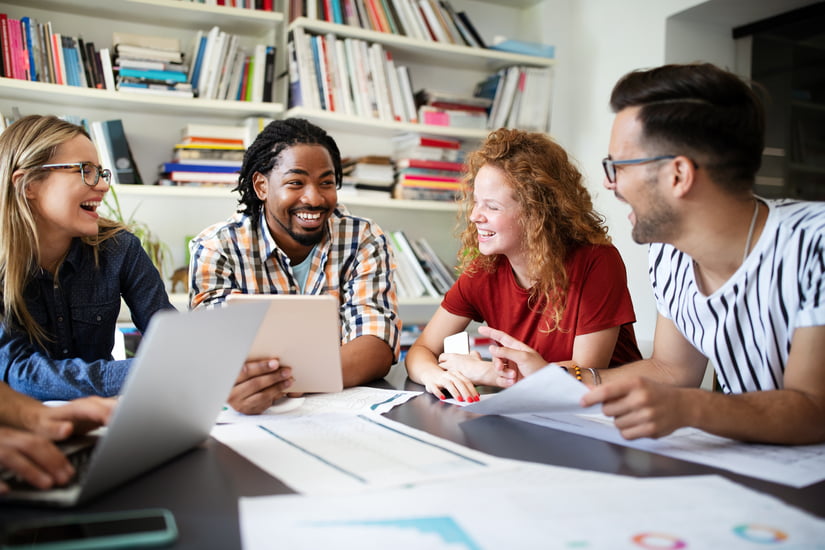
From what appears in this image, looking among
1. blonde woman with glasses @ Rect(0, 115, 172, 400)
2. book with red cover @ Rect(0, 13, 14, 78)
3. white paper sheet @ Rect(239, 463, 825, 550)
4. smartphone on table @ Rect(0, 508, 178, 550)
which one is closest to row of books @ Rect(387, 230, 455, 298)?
blonde woman with glasses @ Rect(0, 115, 172, 400)

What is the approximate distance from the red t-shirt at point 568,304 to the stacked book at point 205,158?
4.31ft

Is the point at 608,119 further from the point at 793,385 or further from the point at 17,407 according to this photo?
the point at 17,407

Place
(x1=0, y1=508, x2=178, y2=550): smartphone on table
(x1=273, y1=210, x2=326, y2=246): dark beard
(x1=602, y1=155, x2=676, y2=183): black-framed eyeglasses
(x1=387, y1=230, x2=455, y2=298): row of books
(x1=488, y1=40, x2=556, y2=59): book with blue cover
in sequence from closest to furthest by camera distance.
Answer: (x1=0, y1=508, x2=178, y2=550): smartphone on table → (x1=602, y1=155, x2=676, y2=183): black-framed eyeglasses → (x1=273, y1=210, x2=326, y2=246): dark beard → (x1=387, y1=230, x2=455, y2=298): row of books → (x1=488, y1=40, x2=556, y2=59): book with blue cover

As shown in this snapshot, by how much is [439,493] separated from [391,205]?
2.36m

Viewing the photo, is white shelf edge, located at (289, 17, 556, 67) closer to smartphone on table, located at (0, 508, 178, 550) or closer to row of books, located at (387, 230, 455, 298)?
row of books, located at (387, 230, 455, 298)

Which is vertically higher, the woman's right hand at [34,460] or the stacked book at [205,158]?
the stacked book at [205,158]

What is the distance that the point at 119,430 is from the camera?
27.3 inches

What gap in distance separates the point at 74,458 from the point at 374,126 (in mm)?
2390

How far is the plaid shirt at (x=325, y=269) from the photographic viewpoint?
1730mm

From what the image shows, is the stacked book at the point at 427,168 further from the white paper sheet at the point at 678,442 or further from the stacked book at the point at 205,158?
the white paper sheet at the point at 678,442

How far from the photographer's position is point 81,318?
1.58 meters

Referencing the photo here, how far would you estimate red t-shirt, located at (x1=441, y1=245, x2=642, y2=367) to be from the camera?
1.61 metres

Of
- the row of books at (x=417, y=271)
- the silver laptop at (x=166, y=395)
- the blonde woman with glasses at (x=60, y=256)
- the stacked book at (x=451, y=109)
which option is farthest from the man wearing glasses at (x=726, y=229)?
the stacked book at (x=451, y=109)

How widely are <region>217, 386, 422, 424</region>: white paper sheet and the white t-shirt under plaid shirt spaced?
1.79 feet
